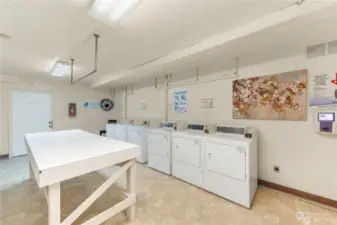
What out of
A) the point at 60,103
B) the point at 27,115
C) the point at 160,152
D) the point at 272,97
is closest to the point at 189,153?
the point at 160,152

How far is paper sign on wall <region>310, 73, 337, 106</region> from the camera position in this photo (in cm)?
222

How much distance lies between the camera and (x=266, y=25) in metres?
1.71

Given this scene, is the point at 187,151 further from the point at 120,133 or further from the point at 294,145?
the point at 120,133

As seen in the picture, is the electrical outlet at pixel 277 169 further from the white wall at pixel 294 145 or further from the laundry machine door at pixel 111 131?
the laundry machine door at pixel 111 131

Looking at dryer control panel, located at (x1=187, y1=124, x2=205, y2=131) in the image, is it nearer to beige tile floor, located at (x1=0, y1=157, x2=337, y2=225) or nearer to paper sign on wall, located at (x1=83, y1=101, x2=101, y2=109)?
beige tile floor, located at (x1=0, y1=157, x2=337, y2=225)

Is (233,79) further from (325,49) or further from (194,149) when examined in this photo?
(194,149)

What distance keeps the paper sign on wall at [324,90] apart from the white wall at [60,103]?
5931 mm

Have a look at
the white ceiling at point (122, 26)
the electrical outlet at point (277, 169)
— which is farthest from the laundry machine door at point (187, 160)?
the white ceiling at point (122, 26)

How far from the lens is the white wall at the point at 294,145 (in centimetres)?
228

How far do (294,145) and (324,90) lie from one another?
91cm

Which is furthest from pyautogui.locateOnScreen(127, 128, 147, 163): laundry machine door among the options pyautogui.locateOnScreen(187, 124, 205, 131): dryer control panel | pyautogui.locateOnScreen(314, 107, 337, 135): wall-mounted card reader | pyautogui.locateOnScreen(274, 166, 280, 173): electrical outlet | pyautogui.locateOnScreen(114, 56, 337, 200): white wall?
pyautogui.locateOnScreen(314, 107, 337, 135): wall-mounted card reader

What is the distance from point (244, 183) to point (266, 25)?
6.56 ft

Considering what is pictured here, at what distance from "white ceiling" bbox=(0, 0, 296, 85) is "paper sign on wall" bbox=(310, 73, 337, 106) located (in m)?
1.26

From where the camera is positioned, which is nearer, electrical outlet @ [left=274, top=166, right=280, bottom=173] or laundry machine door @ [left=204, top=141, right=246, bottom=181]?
laundry machine door @ [left=204, top=141, right=246, bottom=181]
